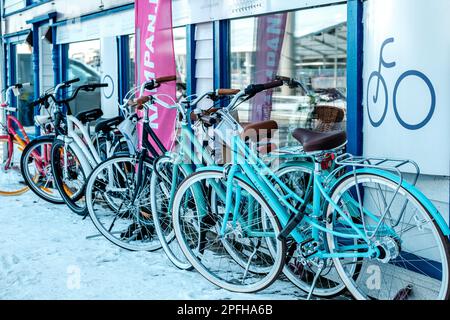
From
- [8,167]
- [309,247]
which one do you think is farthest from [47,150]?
[309,247]

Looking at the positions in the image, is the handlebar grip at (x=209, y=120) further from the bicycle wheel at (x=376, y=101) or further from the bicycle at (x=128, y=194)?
the bicycle wheel at (x=376, y=101)

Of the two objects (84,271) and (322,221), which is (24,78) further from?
(322,221)

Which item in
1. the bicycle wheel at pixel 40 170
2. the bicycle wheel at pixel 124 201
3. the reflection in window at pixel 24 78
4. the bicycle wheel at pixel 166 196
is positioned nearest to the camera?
the bicycle wheel at pixel 166 196

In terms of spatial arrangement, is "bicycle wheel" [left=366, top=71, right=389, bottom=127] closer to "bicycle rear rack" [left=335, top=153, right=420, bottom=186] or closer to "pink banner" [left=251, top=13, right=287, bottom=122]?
"bicycle rear rack" [left=335, top=153, right=420, bottom=186]

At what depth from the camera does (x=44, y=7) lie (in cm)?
810

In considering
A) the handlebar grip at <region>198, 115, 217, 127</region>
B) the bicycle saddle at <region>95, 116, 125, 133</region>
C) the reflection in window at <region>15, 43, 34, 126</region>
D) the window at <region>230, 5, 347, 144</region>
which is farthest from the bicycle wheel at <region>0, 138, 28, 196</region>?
the reflection in window at <region>15, 43, 34, 126</region>

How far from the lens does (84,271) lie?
376cm

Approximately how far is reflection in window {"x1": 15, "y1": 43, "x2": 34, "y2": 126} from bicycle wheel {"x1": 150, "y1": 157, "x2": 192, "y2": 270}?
258 inches

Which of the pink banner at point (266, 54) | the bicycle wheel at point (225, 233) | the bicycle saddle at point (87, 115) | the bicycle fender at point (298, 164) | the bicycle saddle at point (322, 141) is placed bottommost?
the bicycle wheel at point (225, 233)

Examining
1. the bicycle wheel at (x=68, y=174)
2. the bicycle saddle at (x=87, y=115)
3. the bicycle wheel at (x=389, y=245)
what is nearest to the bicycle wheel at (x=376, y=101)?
the bicycle wheel at (x=389, y=245)

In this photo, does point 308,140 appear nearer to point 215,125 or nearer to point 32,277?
point 215,125

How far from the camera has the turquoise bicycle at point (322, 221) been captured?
2.73 m

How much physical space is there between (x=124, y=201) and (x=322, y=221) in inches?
67.8
